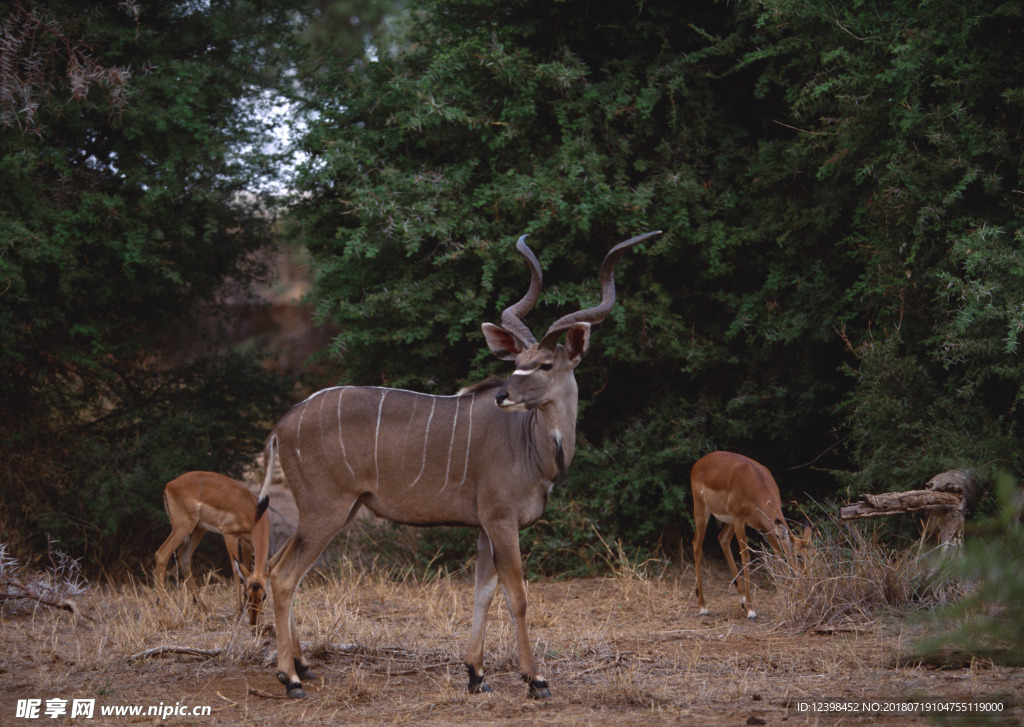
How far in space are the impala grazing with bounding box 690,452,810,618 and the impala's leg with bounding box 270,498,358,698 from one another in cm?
313

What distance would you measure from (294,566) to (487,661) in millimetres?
1311

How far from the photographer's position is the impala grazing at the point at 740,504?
7.11 m

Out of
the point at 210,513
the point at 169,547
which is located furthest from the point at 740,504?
the point at 169,547

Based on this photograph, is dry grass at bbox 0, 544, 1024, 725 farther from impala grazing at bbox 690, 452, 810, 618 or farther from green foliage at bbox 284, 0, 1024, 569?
green foliage at bbox 284, 0, 1024, 569

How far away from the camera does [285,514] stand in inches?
508

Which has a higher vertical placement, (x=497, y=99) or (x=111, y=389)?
(x=497, y=99)

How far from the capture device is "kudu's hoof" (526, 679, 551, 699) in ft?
15.9

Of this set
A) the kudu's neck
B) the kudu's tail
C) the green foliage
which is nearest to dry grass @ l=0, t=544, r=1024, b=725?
the kudu's tail

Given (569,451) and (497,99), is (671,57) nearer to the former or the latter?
(497,99)

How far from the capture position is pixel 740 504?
24.0ft

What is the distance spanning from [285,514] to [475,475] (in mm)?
8276

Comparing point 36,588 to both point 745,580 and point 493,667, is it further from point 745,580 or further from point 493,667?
point 745,580

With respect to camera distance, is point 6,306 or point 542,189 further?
point 6,306

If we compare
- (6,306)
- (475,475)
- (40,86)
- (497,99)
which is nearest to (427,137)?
(497,99)
